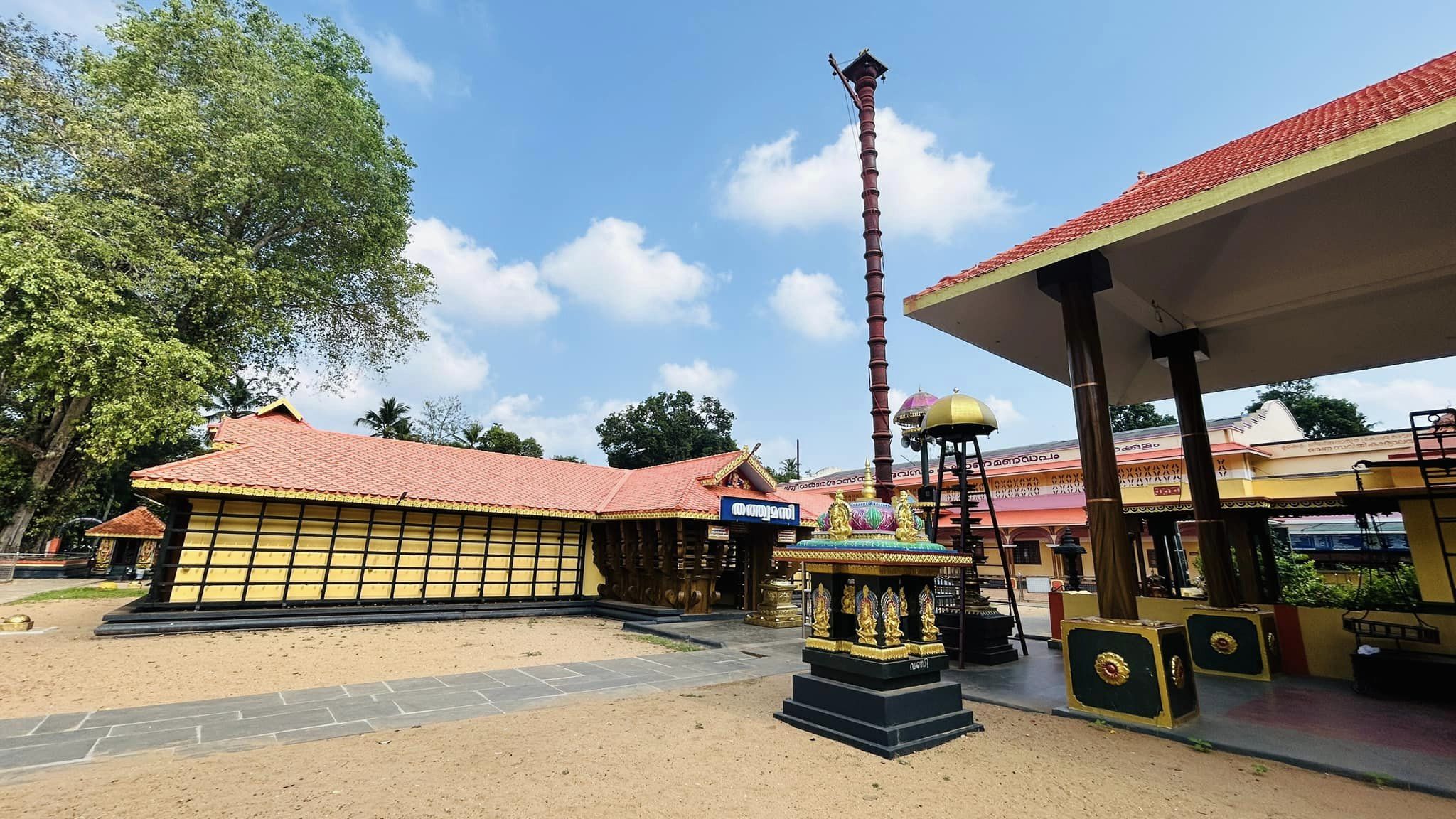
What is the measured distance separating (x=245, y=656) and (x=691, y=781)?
7719 mm

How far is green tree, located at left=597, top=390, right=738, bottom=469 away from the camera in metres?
32.8

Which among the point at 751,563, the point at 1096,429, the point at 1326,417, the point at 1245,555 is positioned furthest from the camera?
the point at 1326,417

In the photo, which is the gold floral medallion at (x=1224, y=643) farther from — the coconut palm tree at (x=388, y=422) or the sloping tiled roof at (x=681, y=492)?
the coconut palm tree at (x=388, y=422)

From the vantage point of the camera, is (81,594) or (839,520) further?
(81,594)

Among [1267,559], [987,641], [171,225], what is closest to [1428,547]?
[1267,559]

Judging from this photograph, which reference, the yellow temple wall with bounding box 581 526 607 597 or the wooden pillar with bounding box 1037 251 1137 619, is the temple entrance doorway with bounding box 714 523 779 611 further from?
the wooden pillar with bounding box 1037 251 1137 619

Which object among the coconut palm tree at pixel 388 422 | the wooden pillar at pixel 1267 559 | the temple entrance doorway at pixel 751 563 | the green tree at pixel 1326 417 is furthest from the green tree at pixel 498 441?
the green tree at pixel 1326 417

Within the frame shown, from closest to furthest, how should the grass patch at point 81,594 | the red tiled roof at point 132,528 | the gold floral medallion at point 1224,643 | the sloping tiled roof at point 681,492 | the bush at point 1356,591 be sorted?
the gold floral medallion at point 1224,643, the bush at point 1356,591, the sloping tiled roof at point 681,492, the grass patch at point 81,594, the red tiled roof at point 132,528

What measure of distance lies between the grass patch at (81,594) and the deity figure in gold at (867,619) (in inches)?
778

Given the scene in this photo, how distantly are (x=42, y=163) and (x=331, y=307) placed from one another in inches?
290

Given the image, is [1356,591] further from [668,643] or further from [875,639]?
[668,643]

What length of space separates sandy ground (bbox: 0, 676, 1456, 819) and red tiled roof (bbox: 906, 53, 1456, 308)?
4.39 metres

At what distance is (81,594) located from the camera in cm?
1575

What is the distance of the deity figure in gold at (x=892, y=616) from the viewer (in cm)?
511
